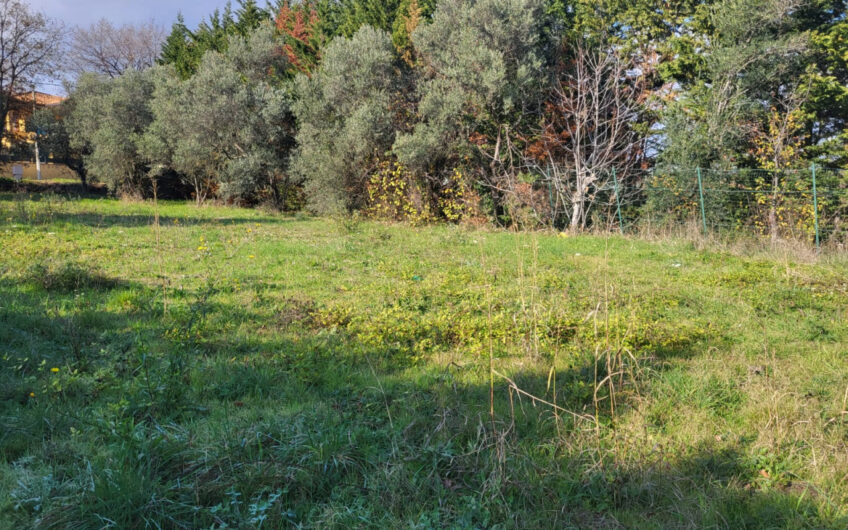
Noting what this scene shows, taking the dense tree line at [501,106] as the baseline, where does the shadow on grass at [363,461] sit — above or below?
below

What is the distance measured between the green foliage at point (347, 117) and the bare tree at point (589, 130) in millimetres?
4988

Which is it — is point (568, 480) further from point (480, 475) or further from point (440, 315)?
point (440, 315)

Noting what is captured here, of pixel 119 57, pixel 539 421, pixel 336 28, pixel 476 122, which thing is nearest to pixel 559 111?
pixel 476 122

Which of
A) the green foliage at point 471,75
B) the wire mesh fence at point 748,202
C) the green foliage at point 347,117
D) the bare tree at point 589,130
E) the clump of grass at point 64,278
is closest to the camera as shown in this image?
the clump of grass at point 64,278

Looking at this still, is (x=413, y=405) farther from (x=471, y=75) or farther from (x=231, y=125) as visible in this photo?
(x=231, y=125)

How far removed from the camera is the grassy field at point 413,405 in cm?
227

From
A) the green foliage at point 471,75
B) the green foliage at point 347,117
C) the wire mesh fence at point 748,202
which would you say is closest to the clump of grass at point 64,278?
the wire mesh fence at point 748,202

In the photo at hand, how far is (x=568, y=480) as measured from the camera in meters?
2.48

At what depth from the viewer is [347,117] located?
16.7m

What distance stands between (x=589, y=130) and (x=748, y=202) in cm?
556

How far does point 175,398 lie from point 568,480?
233cm

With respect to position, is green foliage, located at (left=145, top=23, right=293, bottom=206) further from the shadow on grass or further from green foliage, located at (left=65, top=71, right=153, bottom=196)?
the shadow on grass

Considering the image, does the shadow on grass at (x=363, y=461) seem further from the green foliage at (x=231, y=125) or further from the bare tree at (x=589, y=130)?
the green foliage at (x=231, y=125)

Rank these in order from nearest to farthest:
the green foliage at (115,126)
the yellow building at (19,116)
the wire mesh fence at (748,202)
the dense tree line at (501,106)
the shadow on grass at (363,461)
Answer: the shadow on grass at (363,461), the wire mesh fence at (748,202), the dense tree line at (501,106), the green foliage at (115,126), the yellow building at (19,116)
